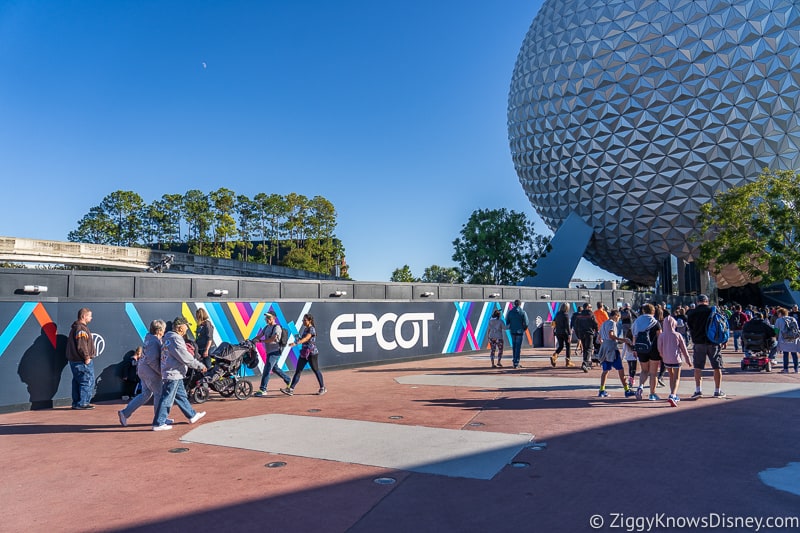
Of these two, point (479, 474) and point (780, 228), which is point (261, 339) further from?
point (780, 228)

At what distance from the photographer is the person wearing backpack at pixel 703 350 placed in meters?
10.0

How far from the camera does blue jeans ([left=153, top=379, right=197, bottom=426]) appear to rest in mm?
8281

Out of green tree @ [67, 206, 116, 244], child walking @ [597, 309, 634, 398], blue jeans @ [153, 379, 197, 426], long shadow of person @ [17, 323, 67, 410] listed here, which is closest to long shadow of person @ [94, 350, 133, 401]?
long shadow of person @ [17, 323, 67, 410]

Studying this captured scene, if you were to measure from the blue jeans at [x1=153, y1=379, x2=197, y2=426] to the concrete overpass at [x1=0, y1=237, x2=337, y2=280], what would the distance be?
35.0 meters

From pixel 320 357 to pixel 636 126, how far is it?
89.4 feet

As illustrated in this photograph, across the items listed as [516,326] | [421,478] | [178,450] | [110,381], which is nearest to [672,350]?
[516,326]

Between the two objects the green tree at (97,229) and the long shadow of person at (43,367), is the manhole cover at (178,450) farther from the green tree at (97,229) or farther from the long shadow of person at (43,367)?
the green tree at (97,229)

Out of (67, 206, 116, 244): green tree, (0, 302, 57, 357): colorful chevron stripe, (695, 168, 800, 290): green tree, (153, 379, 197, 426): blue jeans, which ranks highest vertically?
(67, 206, 116, 244): green tree

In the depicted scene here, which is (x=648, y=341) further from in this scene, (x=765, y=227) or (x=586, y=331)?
(x=765, y=227)

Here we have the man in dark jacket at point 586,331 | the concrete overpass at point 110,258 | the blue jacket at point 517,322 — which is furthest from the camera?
the concrete overpass at point 110,258

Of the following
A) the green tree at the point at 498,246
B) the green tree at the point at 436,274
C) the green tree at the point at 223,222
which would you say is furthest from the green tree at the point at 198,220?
the green tree at the point at 436,274

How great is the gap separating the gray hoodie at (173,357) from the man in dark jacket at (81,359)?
302cm

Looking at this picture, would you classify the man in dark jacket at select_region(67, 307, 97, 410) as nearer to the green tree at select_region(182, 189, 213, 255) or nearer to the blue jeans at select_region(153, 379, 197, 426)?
the blue jeans at select_region(153, 379, 197, 426)

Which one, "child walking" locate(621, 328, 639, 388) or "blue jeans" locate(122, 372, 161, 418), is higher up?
"child walking" locate(621, 328, 639, 388)
